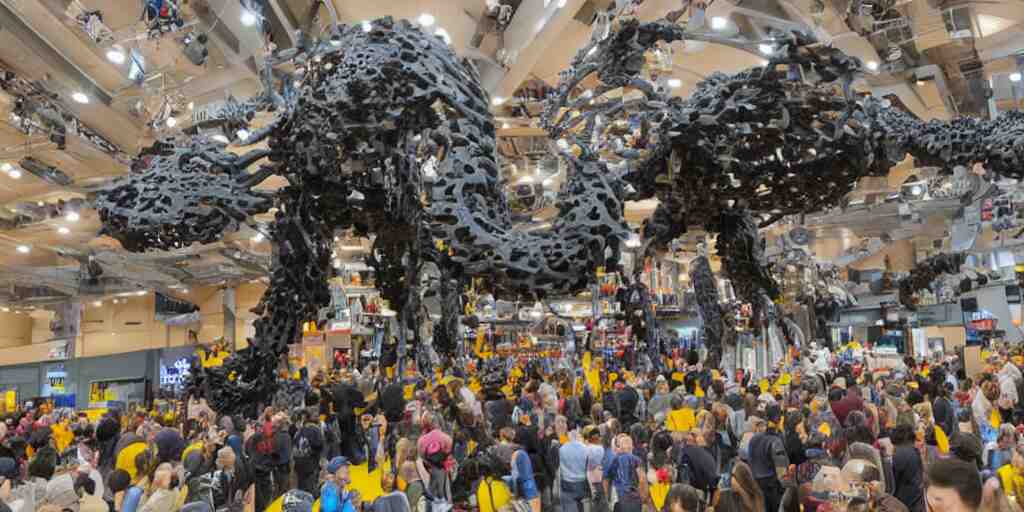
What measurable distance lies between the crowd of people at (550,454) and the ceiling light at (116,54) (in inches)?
172

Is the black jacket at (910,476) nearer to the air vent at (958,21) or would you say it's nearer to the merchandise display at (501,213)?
the merchandise display at (501,213)

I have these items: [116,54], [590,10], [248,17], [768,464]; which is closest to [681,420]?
[768,464]

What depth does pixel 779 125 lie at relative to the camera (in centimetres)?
567

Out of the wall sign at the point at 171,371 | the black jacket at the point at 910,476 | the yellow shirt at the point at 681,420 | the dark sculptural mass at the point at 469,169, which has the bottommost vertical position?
the black jacket at the point at 910,476

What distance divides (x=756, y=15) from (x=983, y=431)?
687 centimetres

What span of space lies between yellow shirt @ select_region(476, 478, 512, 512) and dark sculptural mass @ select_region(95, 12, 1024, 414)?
1.19 m

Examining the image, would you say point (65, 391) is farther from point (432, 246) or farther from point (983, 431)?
point (983, 431)

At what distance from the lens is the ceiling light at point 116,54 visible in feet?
31.2

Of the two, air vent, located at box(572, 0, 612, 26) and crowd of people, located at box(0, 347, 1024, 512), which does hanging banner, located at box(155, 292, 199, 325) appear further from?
air vent, located at box(572, 0, 612, 26)

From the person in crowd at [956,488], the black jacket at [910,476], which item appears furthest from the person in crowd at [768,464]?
the person in crowd at [956,488]

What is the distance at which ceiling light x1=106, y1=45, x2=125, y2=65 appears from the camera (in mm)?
9495

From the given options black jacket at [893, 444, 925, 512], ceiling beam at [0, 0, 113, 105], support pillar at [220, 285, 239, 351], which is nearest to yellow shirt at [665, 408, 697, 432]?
black jacket at [893, 444, 925, 512]

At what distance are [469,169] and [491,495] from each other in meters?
2.89

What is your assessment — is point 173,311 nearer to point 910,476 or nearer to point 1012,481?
point 910,476
